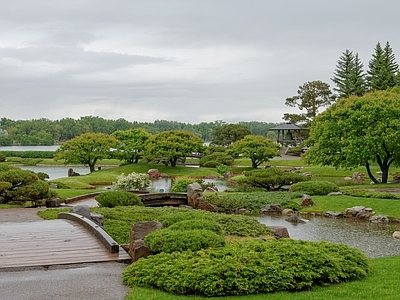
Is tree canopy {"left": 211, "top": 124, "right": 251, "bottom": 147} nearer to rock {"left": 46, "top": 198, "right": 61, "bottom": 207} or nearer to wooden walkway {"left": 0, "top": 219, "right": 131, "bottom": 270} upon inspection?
rock {"left": 46, "top": 198, "right": 61, "bottom": 207}

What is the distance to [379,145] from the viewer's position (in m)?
27.9

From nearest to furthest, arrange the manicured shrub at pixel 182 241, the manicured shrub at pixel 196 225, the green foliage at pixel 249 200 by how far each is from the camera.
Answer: the manicured shrub at pixel 182 241
the manicured shrub at pixel 196 225
the green foliage at pixel 249 200

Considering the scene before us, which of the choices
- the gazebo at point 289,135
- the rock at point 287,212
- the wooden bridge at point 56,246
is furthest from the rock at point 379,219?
the gazebo at point 289,135

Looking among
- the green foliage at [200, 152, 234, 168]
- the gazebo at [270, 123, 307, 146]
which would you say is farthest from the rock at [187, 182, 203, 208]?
the gazebo at [270, 123, 307, 146]

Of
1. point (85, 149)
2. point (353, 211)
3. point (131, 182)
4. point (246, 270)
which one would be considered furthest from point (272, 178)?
point (85, 149)

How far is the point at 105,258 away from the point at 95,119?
10716 cm

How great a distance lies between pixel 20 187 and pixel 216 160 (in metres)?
32.6

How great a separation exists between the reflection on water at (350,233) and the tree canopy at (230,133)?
155 ft

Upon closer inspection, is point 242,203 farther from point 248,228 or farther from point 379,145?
point 379,145

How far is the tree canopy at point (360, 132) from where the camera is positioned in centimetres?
2811

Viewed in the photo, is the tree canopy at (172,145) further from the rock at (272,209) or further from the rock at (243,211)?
the rock at (272,209)

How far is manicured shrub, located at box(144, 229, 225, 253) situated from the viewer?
7.98 meters

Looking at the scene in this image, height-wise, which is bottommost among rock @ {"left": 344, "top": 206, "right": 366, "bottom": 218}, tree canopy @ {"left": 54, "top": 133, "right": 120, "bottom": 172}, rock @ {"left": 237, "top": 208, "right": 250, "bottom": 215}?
rock @ {"left": 237, "top": 208, "right": 250, "bottom": 215}

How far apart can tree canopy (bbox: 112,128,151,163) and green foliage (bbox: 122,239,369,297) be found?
4237cm
